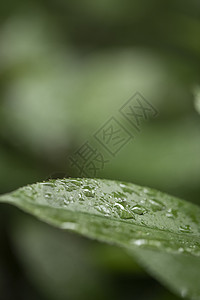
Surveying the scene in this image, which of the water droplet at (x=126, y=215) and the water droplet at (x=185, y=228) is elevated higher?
the water droplet at (x=185, y=228)

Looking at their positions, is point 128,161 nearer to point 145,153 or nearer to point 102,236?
point 145,153

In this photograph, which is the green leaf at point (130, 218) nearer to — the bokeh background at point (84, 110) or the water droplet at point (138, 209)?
the water droplet at point (138, 209)

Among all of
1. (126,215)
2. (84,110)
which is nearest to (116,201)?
(126,215)

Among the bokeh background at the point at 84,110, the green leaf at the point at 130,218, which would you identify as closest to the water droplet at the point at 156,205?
the green leaf at the point at 130,218

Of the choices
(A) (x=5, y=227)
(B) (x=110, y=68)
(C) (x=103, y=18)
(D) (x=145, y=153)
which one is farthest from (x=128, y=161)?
(C) (x=103, y=18)

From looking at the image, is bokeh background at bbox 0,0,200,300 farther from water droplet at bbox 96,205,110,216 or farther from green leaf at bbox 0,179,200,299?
water droplet at bbox 96,205,110,216

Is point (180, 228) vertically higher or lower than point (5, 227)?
higher
